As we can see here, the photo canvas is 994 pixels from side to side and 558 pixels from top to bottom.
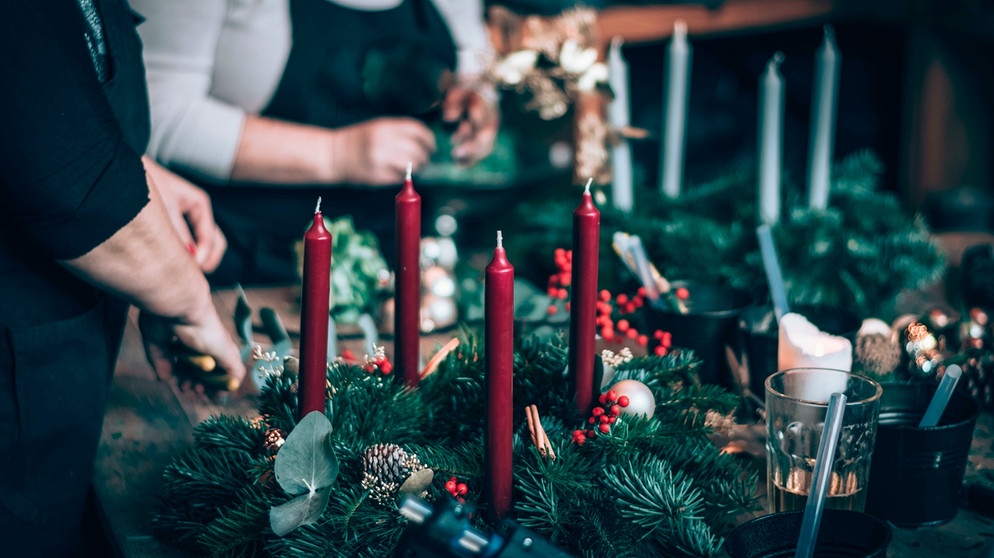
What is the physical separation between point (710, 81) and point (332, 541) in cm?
166

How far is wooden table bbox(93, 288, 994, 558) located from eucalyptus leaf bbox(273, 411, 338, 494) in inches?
5.8

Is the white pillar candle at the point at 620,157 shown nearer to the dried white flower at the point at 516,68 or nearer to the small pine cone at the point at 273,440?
the dried white flower at the point at 516,68

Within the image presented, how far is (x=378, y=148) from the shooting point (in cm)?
144

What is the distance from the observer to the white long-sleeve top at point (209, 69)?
1.26 meters

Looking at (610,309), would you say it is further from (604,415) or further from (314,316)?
(314,316)

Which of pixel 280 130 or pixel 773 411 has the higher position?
pixel 280 130

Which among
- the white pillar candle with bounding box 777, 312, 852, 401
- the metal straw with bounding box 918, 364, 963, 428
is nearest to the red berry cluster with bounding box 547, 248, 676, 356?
the white pillar candle with bounding box 777, 312, 852, 401

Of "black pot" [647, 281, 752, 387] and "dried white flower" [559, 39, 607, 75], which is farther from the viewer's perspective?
"dried white flower" [559, 39, 607, 75]

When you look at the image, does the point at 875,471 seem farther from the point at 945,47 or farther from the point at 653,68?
the point at 945,47

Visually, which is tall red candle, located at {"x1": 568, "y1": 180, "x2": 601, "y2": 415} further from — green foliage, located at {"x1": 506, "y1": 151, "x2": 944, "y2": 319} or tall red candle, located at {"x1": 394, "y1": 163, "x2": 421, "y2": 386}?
green foliage, located at {"x1": 506, "y1": 151, "x2": 944, "y2": 319}

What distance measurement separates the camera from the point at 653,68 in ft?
6.40

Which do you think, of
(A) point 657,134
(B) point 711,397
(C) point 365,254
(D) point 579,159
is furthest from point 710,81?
(B) point 711,397

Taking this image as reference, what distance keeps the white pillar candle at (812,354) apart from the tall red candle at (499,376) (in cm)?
26

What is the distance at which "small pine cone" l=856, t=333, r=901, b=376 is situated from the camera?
0.89 metres
